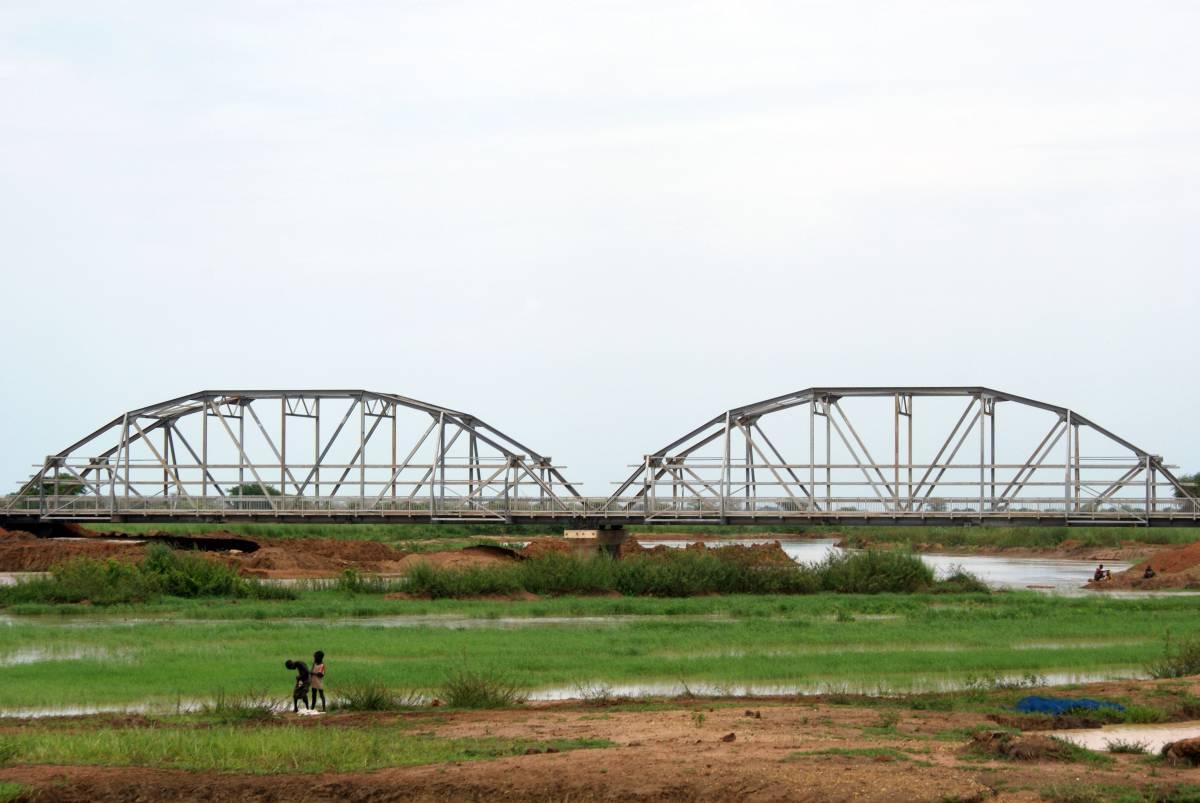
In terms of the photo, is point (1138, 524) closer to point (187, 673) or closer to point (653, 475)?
point (653, 475)

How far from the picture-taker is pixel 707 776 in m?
16.5

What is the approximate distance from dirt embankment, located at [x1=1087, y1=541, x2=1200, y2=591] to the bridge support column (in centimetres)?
2069

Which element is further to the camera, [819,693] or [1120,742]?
[819,693]

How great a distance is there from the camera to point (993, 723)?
20656 mm

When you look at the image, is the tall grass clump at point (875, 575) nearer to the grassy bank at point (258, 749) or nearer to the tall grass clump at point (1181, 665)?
the tall grass clump at point (1181, 665)

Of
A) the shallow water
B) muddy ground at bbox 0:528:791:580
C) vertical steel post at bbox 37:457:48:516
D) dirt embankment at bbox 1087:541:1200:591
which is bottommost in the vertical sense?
the shallow water

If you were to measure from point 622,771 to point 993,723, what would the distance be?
21.6 feet

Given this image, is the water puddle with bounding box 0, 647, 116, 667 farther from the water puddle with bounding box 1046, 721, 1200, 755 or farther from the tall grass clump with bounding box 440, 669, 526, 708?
the water puddle with bounding box 1046, 721, 1200, 755

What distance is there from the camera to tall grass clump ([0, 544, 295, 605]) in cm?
4553

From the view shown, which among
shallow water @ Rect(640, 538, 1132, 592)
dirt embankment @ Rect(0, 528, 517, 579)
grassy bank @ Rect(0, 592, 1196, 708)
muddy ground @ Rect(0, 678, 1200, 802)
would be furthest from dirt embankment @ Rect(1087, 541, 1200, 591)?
muddy ground @ Rect(0, 678, 1200, 802)

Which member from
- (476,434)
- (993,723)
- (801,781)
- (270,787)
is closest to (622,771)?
(801,781)

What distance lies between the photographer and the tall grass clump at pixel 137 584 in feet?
149

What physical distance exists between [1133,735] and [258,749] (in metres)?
11.7

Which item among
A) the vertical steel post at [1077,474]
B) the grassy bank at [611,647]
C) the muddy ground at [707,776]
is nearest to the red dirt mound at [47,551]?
the grassy bank at [611,647]
